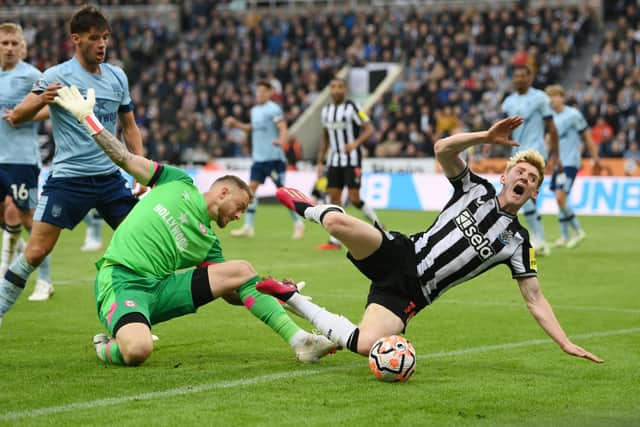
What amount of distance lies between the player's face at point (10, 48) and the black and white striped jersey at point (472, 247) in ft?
15.5

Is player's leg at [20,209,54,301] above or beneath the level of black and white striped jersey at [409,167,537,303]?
beneath

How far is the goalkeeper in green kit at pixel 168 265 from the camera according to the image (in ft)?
22.9

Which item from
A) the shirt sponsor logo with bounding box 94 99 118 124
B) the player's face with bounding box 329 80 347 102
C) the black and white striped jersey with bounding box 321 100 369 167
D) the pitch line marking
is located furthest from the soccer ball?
the player's face with bounding box 329 80 347 102

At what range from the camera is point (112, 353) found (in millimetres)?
6930

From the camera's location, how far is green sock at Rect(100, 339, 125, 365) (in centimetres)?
690

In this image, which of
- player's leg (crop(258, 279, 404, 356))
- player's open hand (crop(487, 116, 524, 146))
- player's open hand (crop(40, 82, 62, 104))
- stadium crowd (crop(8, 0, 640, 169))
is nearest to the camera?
player's open hand (crop(487, 116, 524, 146))

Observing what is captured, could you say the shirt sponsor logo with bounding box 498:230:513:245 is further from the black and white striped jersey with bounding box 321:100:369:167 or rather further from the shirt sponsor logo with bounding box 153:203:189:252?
the black and white striped jersey with bounding box 321:100:369:167

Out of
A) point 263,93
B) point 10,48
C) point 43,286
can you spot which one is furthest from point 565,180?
point 10,48

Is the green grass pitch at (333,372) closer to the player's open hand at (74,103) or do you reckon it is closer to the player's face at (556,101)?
the player's open hand at (74,103)

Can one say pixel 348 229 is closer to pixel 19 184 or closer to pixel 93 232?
pixel 19 184

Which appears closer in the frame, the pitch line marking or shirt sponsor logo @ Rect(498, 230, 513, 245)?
the pitch line marking

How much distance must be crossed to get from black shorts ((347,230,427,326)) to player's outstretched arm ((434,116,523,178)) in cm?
62

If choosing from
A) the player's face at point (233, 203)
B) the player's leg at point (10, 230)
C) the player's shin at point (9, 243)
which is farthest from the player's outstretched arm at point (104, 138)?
the player's shin at point (9, 243)

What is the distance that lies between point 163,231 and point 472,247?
2.03 meters
